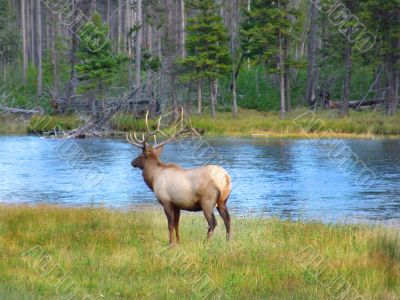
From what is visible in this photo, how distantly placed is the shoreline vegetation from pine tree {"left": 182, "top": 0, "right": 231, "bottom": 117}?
3.09 meters

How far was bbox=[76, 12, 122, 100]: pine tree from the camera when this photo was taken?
50531mm

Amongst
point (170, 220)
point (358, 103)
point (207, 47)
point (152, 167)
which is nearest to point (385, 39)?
point (358, 103)

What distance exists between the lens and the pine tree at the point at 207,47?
5138cm

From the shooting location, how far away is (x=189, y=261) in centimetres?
1153

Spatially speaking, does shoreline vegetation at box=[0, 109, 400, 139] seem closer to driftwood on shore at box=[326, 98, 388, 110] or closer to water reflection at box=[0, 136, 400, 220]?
water reflection at box=[0, 136, 400, 220]

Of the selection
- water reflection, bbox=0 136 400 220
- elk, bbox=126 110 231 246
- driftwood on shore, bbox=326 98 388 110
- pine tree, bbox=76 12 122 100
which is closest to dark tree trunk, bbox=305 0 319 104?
driftwood on shore, bbox=326 98 388 110

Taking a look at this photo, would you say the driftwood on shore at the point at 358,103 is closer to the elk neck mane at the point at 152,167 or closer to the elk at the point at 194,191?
the elk neck mane at the point at 152,167

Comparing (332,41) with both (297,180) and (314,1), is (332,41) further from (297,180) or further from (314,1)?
(297,180)

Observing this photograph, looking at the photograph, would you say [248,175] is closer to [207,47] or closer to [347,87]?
[347,87]

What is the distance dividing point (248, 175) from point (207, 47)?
24.6m

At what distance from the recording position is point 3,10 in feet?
254

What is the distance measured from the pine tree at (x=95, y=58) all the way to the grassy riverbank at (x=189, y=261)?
35.5 m

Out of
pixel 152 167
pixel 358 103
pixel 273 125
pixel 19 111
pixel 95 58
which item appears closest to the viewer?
pixel 152 167

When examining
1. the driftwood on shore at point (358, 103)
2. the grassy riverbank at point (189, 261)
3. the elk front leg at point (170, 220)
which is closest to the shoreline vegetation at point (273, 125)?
the driftwood on shore at point (358, 103)
